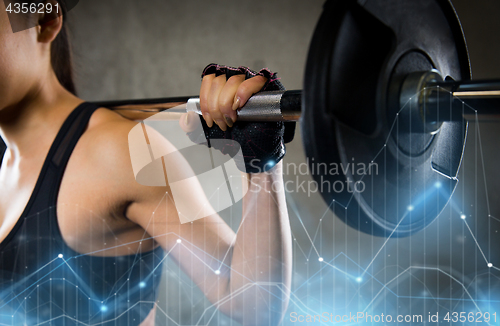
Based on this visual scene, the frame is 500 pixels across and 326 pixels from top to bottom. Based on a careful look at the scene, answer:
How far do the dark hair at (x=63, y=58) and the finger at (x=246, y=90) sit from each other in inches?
18.4

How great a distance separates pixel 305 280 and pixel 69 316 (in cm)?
132

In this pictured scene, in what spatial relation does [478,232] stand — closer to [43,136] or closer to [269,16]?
[269,16]

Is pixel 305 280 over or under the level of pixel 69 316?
under

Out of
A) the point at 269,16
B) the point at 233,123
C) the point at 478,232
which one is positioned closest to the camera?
the point at 233,123

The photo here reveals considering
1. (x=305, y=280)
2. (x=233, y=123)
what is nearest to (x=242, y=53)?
(x=305, y=280)

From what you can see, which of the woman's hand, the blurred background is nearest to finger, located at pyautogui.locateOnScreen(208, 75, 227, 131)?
the woman's hand

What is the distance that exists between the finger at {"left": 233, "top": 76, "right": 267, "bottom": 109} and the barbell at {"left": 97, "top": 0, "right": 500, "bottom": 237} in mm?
10

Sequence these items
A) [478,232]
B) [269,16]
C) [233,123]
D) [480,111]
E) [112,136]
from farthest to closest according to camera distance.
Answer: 1. [269,16]
2. [478,232]
3. [112,136]
4. [233,123]
5. [480,111]

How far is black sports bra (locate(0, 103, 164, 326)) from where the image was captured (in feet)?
2.03

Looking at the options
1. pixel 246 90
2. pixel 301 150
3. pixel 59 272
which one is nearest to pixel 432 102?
pixel 246 90

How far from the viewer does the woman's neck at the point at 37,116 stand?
2.25ft

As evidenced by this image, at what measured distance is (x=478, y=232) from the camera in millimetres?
1615

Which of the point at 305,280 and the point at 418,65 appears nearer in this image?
the point at 418,65

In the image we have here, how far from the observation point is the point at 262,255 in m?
0.55
